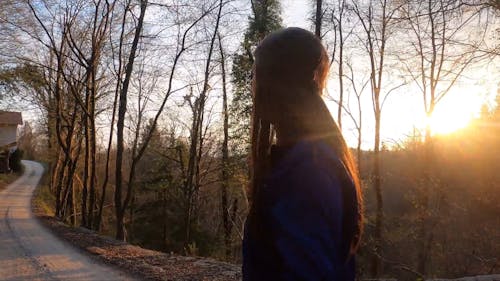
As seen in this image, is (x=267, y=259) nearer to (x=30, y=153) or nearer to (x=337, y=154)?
(x=337, y=154)

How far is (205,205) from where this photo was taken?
4425 cm

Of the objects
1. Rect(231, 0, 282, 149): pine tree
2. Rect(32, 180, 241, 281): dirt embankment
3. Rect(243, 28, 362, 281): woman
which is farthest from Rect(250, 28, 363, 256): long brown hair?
Rect(231, 0, 282, 149): pine tree

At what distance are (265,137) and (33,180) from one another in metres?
49.6

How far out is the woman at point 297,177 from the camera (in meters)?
1.20

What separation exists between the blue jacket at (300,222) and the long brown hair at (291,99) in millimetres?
72

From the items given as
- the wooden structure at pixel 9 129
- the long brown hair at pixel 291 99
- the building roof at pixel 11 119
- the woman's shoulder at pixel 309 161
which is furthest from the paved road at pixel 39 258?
the building roof at pixel 11 119

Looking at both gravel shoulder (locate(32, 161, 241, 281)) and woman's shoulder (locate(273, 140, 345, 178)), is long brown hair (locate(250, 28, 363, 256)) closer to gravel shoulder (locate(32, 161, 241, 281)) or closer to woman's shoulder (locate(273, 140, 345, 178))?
woman's shoulder (locate(273, 140, 345, 178))

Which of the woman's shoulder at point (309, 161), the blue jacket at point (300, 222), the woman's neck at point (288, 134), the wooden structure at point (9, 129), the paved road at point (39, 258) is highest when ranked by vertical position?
the wooden structure at point (9, 129)

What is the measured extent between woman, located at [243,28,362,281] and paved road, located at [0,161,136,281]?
378 inches

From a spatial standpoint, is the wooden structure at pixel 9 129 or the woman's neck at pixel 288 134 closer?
the woman's neck at pixel 288 134

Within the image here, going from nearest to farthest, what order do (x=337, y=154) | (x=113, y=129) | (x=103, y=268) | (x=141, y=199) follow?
(x=337, y=154) → (x=103, y=268) → (x=113, y=129) → (x=141, y=199)

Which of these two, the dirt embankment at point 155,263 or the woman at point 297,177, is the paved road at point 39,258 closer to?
the dirt embankment at point 155,263

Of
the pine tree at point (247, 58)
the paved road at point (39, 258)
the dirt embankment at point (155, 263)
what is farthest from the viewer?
the pine tree at point (247, 58)

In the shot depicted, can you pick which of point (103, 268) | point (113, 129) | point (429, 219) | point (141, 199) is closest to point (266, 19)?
point (113, 129)
